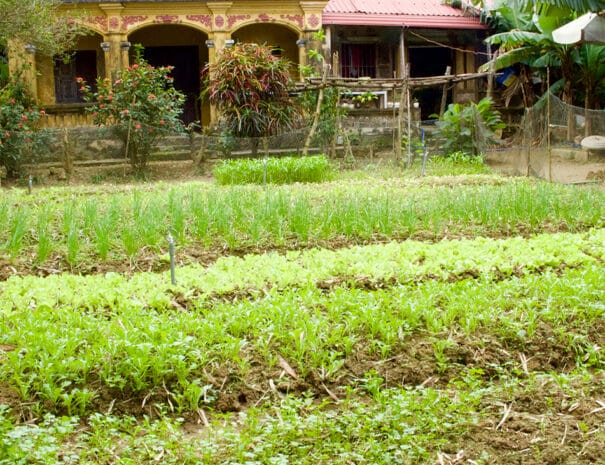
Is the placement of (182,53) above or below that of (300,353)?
above

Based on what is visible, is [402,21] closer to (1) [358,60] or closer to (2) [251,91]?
(1) [358,60]

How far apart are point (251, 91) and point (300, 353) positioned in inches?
540

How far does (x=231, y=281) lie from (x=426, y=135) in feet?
44.8

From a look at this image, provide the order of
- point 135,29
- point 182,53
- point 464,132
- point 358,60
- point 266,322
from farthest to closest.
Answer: point 358,60 → point 182,53 → point 135,29 → point 464,132 → point 266,322

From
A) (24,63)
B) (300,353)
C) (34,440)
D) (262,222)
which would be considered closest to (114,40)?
(24,63)

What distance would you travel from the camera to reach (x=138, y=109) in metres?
17.5

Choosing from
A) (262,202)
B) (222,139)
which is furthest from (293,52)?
(262,202)

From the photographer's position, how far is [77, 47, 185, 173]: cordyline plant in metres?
17.3

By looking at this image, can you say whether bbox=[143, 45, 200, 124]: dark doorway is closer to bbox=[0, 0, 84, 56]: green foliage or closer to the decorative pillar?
the decorative pillar

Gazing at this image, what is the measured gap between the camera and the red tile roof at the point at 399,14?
21516 millimetres

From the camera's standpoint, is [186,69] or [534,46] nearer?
[534,46]

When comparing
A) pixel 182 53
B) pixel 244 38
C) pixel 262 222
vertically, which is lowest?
pixel 262 222

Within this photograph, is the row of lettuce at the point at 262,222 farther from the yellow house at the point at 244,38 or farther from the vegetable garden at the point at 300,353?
the yellow house at the point at 244,38

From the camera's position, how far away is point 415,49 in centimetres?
2464
